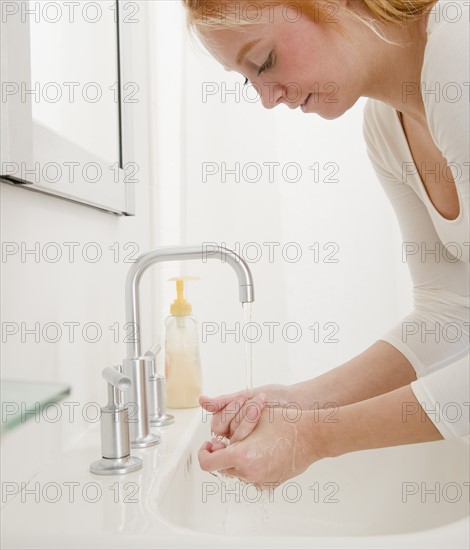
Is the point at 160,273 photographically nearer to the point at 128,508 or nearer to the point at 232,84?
the point at 232,84

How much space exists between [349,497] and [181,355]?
35cm

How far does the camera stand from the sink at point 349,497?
0.90 metres

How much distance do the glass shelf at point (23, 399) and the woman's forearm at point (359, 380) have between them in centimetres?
32

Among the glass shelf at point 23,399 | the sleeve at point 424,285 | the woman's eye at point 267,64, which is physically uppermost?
the woman's eye at point 267,64

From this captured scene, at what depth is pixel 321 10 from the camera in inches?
28.9

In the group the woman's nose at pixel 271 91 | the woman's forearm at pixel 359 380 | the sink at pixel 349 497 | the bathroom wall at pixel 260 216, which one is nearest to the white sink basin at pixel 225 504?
the sink at pixel 349 497

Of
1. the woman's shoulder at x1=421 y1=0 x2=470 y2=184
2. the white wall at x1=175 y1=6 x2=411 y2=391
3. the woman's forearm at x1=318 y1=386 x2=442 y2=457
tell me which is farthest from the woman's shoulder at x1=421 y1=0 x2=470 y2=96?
the white wall at x1=175 y1=6 x2=411 y2=391

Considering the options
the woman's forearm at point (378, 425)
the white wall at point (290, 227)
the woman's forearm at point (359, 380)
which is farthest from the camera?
the white wall at point (290, 227)

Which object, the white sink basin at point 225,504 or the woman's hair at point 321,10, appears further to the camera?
the woman's hair at point 321,10

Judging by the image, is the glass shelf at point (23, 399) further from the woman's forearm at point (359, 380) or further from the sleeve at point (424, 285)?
the sleeve at point (424, 285)

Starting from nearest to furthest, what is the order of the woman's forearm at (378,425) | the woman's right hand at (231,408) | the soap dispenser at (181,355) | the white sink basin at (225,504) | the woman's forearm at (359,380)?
the white sink basin at (225,504), the woman's forearm at (378,425), the woman's right hand at (231,408), the woman's forearm at (359,380), the soap dispenser at (181,355)

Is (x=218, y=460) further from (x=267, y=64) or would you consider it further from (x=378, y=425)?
(x=267, y=64)

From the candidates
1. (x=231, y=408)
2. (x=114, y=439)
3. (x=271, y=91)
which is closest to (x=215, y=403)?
(x=231, y=408)

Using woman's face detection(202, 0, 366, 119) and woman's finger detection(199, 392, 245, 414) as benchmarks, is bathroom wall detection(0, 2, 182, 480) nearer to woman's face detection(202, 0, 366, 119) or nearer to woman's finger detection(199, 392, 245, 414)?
woman's finger detection(199, 392, 245, 414)
